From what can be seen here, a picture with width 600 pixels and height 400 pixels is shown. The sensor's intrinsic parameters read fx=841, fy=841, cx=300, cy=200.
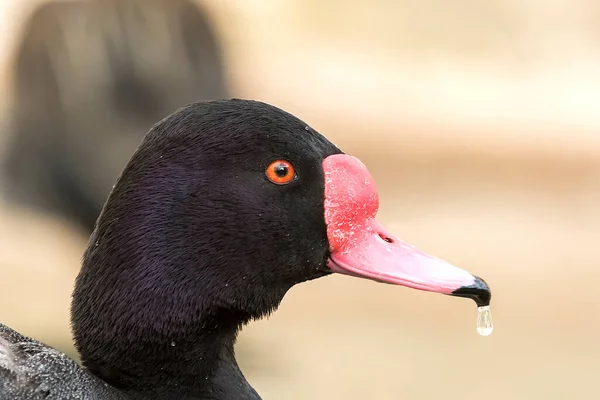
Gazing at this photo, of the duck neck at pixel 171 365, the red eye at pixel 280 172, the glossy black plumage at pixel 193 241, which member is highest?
the red eye at pixel 280 172

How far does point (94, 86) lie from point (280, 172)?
1386 millimetres

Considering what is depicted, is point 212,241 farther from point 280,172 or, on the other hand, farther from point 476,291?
point 476,291

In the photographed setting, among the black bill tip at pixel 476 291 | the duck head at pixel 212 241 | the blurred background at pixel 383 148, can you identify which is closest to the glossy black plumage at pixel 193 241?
the duck head at pixel 212 241

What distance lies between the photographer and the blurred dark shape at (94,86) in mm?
2211

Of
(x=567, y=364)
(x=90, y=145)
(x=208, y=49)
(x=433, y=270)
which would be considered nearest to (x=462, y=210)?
(x=567, y=364)

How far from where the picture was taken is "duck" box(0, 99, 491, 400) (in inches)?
37.9

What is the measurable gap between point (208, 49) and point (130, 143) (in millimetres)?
383

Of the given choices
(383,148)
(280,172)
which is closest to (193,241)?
(280,172)

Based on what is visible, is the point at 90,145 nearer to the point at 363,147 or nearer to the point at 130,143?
the point at 130,143

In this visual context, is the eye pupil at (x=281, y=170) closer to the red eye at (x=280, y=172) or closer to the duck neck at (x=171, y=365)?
the red eye at (x=280, y=172)

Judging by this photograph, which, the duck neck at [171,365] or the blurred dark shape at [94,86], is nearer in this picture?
the duck neck at [171,365]

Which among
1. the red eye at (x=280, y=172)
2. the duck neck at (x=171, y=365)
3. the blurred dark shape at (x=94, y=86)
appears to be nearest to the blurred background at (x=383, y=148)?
the blurred dark shape at (x=94, y=86)

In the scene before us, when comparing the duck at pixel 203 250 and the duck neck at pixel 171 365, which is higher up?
the duck at pixel 203 250

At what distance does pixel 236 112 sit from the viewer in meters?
0.98
